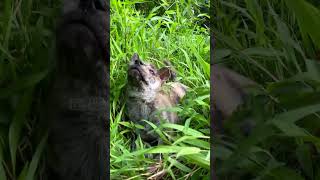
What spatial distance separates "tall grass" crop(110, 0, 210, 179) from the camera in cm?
96

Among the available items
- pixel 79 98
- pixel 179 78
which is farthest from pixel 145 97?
pixel 79 98

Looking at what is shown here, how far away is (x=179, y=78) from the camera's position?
1.48 m

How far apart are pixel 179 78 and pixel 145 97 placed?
21 cm

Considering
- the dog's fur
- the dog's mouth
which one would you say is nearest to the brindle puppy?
the dog's mouth

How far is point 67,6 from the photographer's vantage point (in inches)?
17.6

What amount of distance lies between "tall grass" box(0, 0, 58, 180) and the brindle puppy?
0.77 m

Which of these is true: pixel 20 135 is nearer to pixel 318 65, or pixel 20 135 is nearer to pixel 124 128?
pixel 318 65

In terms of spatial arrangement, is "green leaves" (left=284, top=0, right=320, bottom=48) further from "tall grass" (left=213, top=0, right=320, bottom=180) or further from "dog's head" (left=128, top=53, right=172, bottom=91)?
"dog's head" (left=128, top=53, right=172, bottom=91)

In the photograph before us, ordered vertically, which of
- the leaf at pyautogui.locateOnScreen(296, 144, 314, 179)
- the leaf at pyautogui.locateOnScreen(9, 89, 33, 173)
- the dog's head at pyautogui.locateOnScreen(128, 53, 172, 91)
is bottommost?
the leaf at pyautogui.locateOnScreen(296, 144, 314, 179)

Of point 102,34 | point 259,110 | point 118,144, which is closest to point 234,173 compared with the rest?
point 259,110

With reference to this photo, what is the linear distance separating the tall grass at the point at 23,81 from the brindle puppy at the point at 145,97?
773mm

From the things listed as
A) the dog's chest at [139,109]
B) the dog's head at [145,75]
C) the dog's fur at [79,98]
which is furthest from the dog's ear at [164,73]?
the dog's fur at [79,98]

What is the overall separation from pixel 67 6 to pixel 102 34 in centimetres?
4

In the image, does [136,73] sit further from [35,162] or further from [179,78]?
[35,162]
